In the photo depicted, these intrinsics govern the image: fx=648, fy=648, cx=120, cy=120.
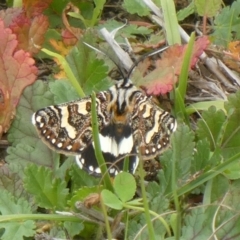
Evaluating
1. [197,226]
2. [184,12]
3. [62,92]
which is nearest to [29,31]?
[62,92]

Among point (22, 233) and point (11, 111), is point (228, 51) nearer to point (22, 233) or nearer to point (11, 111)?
point (11, 111)

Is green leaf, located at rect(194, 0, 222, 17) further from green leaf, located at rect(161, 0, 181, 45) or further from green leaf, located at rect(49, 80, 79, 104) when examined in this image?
green leaf, located at rect(49, 80, 79, 104)

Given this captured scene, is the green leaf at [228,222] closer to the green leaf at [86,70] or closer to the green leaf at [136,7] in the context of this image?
the green leaf at [86,70]

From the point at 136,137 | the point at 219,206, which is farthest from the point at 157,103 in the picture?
the point at 219,206

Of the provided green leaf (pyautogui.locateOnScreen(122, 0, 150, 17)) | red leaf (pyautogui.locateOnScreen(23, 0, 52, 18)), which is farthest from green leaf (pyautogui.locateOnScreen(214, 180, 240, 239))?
red leaf (pyautogui.locateOnScreen(23, 0, 52, 18))

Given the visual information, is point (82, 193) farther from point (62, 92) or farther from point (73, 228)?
point (62, 92)
